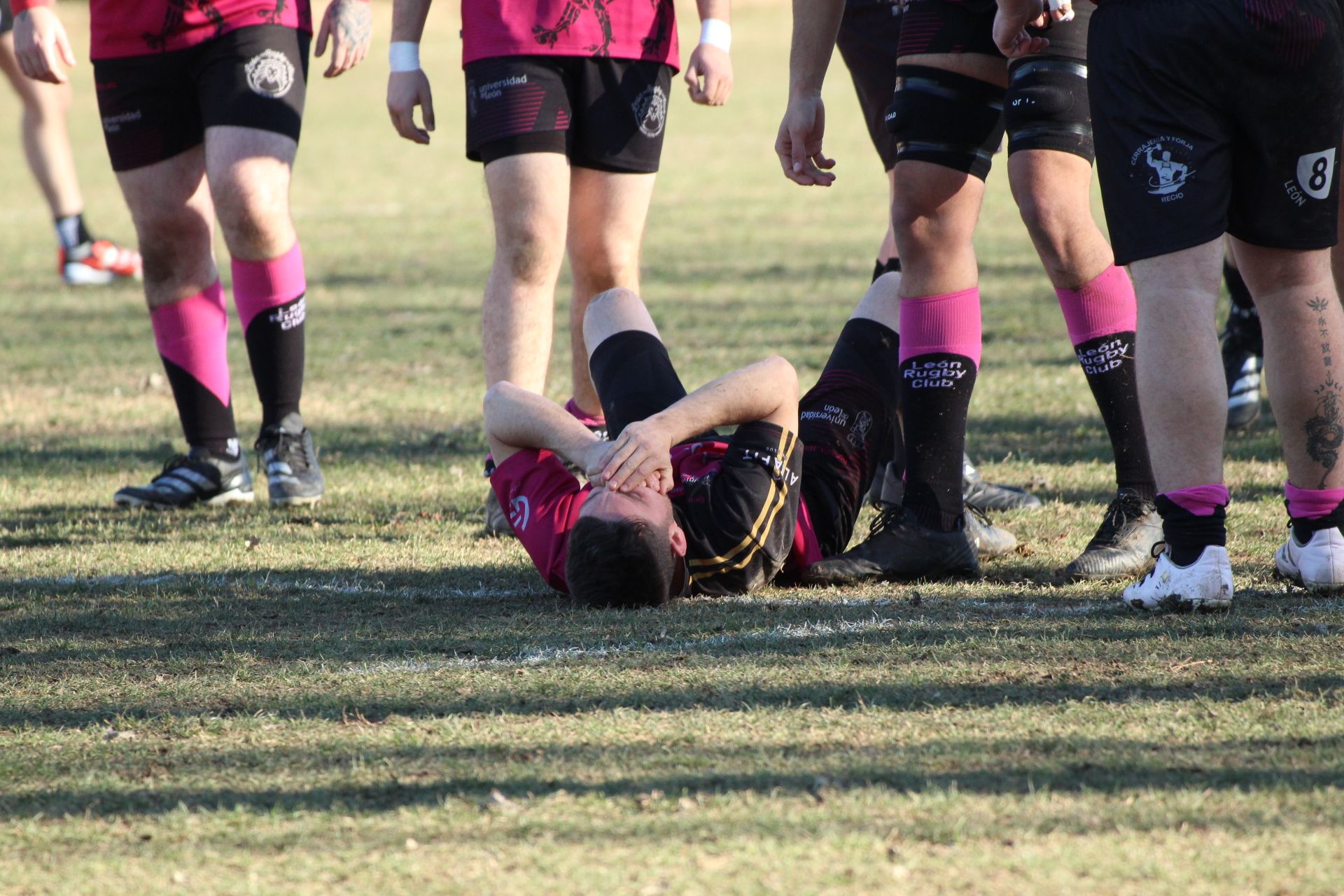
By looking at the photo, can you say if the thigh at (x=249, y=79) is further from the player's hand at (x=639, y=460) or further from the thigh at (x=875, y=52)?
the player's hand at (x=639, y=460)

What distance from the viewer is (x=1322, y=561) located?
3.35m

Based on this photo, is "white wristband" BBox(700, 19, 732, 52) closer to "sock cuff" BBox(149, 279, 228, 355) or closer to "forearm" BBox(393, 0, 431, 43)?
"forearm" BBox(393, 0, 431, 43)

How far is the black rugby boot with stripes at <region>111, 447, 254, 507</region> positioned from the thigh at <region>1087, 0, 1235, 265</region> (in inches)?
116

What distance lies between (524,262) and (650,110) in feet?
1.93

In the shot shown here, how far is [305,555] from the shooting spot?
426cm

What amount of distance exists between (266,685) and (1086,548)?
1.90m

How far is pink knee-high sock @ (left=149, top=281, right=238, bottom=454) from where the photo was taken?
512cm

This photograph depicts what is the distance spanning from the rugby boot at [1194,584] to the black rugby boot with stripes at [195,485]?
2.94 metres

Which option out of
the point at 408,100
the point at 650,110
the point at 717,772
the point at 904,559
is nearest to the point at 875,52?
the point at 650,110

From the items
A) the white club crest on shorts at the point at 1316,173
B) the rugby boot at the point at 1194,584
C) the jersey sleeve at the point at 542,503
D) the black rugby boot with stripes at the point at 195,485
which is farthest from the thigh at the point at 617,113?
the rugby boot at the point at 1194,584

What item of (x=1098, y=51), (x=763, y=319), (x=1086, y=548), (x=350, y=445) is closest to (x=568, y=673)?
(x=1086, y=548)

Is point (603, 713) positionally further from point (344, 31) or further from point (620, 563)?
point (344, 31)

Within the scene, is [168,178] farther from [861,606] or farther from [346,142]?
[346,142]

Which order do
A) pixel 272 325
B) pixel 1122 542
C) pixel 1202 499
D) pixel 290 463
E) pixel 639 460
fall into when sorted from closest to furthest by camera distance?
pixel 1202 499, pixel 639 460, pixel 1122 542, pixel 290 463, pixel 272 325
